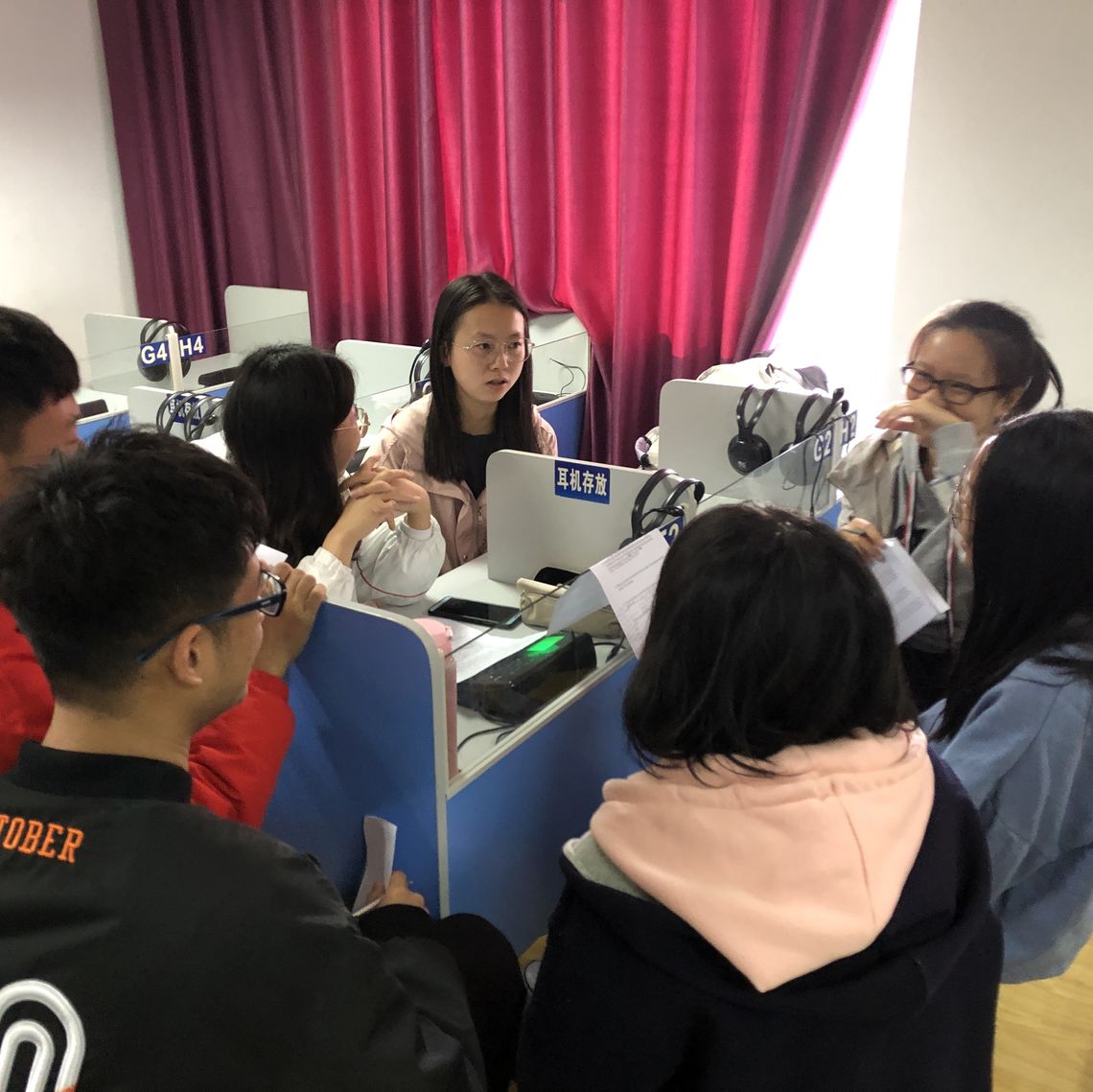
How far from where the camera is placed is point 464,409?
220 cm


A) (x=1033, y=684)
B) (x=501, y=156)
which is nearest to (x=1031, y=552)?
(x=1033, y=684)

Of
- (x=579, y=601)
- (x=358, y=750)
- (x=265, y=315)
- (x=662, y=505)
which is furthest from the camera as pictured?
(x=265, y=315)

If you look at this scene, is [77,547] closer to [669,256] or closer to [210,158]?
[669,256]

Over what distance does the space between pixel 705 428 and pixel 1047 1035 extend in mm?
1503

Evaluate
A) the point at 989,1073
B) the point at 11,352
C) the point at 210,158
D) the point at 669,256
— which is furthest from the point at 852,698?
the point at 210,158

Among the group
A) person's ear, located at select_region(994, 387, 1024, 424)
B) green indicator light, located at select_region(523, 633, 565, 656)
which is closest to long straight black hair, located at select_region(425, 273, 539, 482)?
green indicator light, located at select_region(523, 633, 565, 656)

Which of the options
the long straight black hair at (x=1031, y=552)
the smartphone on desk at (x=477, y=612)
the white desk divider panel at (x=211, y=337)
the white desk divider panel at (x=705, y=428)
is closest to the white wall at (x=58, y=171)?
the white desk divider panel at (x=211, y=337)

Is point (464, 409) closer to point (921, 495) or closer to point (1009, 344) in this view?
point (921, 495)

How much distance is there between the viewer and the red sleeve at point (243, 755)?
1.06m

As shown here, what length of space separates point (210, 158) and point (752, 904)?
4.22 metres

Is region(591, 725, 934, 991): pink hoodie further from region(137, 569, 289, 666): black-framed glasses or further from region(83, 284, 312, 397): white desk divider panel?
region(83, 284, 312, 397): white desk divider panel

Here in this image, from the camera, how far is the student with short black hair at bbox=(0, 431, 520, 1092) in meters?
0.66

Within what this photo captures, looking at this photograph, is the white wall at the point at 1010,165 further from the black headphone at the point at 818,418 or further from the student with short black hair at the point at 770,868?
the student with short black hair at the point at 770,868

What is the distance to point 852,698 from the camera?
83cm
